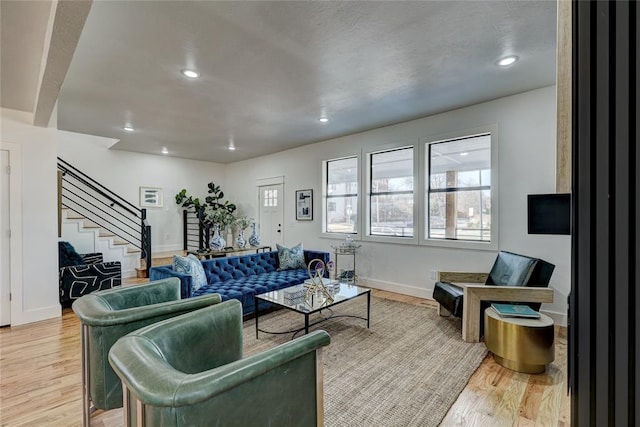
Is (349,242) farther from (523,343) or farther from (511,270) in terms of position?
(523,343)

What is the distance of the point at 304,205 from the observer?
6152 millimetres

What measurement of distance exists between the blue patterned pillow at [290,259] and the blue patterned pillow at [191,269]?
1263mm

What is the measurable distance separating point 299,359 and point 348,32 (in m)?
2.25

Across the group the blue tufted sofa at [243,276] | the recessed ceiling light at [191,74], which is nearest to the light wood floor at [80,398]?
the blue tufted sofa at [243,276]

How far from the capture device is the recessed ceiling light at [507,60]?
8.86 ft

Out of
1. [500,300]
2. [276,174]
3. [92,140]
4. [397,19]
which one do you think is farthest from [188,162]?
[500,300]

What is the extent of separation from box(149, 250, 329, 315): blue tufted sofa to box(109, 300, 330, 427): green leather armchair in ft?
6.09

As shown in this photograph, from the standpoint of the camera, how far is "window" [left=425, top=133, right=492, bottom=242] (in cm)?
397

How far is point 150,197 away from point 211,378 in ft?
23.7

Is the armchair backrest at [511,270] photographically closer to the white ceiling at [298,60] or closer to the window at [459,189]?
the window at [459,189]

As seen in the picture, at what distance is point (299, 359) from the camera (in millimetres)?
1268

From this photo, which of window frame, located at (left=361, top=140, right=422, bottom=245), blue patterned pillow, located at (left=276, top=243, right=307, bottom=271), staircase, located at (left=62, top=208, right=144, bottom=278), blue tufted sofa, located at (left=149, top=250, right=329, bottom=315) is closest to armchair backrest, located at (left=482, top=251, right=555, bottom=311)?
window frame, located at (left=361, top=140, right=422, bottom=245)

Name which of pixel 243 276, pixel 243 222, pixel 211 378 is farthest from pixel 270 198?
pixel 211 378
